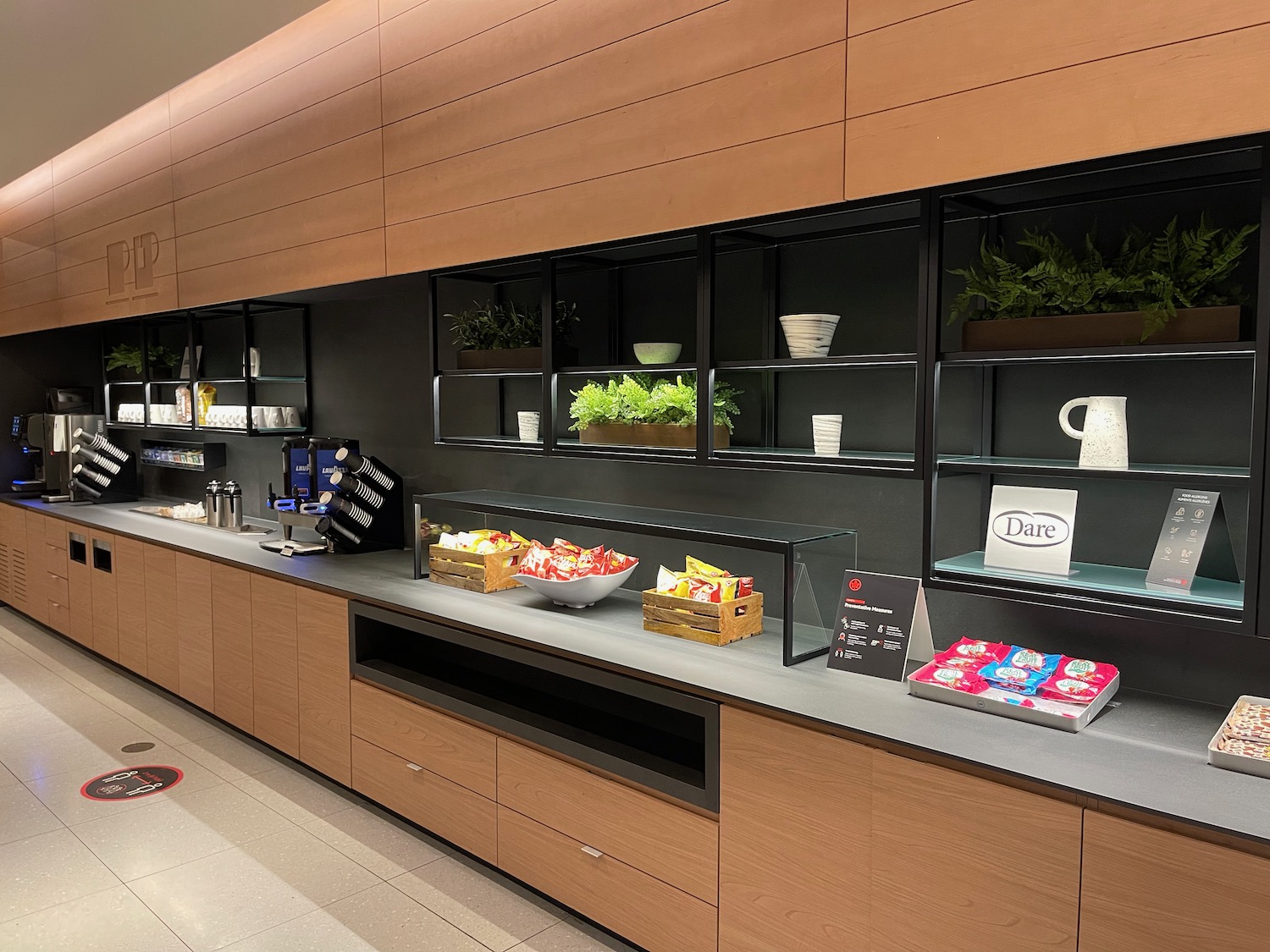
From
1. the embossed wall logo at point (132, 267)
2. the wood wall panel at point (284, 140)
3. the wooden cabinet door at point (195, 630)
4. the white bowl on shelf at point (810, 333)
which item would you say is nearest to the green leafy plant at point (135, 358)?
the embossed wall logo at point (132, 267)

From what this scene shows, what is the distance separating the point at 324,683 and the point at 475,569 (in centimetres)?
72

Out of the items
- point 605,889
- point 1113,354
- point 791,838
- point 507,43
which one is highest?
point 507,43

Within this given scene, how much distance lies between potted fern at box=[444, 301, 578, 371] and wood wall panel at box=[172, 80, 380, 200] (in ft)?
2.57

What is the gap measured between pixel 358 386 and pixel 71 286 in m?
2.53

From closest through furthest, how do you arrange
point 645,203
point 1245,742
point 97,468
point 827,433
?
point 1245,742 → point 827,433 → point 645,203 → point 97,468

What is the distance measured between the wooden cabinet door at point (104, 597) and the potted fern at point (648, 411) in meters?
3.29

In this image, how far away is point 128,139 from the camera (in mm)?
4859

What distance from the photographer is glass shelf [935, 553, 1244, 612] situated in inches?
66.7

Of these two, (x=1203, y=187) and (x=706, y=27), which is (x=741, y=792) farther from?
(x=706, y=27)

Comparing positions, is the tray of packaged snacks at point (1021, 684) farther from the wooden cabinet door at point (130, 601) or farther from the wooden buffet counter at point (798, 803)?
the wooden cabinet door at point (130, 601)

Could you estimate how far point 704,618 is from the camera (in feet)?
8.10

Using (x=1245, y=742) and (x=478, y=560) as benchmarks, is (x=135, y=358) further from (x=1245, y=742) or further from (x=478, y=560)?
(x=1245, y=742)

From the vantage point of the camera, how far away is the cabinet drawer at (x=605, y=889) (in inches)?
84.5

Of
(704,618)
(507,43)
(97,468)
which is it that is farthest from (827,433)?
(97,468)
